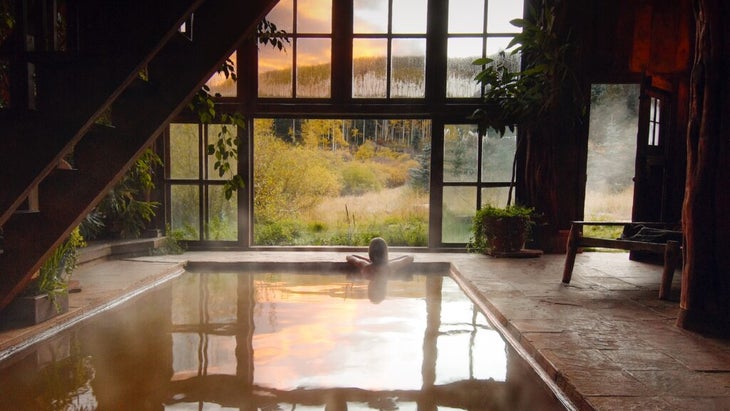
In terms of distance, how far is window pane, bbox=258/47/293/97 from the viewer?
22.3 feet

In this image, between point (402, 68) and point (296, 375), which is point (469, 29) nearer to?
point (402, 68)

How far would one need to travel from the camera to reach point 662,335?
10.4 ft

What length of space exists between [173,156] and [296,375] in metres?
4.85

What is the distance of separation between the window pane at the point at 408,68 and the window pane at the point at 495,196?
151 cm

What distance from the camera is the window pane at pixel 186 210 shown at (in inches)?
268

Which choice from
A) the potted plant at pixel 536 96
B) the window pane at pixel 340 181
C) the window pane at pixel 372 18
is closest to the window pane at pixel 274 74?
the window pane at pixel 372 18

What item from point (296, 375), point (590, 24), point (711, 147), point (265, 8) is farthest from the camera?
point (590, 24)

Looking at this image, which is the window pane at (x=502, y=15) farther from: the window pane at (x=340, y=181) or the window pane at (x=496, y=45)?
the window pane at (x=340, y=181)

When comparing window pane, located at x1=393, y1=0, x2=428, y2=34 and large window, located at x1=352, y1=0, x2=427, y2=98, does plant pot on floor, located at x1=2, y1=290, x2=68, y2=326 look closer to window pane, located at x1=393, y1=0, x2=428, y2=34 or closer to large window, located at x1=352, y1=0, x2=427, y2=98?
large window, located at x1=352, y1=0, x2=427, y2=98

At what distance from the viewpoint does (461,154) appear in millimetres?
6840

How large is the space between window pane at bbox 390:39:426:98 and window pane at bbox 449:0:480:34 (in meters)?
0.46

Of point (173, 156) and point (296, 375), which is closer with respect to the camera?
point (296, 375)

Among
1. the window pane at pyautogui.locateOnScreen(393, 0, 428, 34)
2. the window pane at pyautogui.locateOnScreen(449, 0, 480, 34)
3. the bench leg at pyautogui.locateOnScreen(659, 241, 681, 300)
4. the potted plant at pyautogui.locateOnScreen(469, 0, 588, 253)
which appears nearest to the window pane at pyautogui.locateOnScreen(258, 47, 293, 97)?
the window pane at pyautogui.locateOnScreen(393, 0, 428, 34)

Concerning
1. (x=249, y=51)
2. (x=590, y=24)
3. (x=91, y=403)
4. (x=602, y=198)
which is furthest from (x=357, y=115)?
Result: (x=602, y=198)
